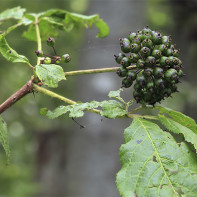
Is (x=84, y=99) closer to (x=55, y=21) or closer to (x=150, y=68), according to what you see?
(x=55, y=21)

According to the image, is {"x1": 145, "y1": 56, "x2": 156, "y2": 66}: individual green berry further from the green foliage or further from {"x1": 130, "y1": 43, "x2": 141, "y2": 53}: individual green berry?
the green foliage

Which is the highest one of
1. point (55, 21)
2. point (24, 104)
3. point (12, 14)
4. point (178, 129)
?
point (24, 104)

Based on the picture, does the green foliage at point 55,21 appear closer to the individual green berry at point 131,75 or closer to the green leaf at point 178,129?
the individual green berry at point 131,75

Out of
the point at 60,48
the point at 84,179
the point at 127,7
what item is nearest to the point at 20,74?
the point at 60,48

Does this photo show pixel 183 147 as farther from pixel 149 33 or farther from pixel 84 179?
pixel 84 179

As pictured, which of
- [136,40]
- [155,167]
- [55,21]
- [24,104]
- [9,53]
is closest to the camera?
[155,167]

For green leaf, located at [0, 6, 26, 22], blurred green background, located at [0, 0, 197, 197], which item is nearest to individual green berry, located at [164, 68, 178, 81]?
blurred green background, located at [0, 0, 197, 197]

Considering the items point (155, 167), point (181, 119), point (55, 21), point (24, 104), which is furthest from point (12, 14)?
point (24, 104)
